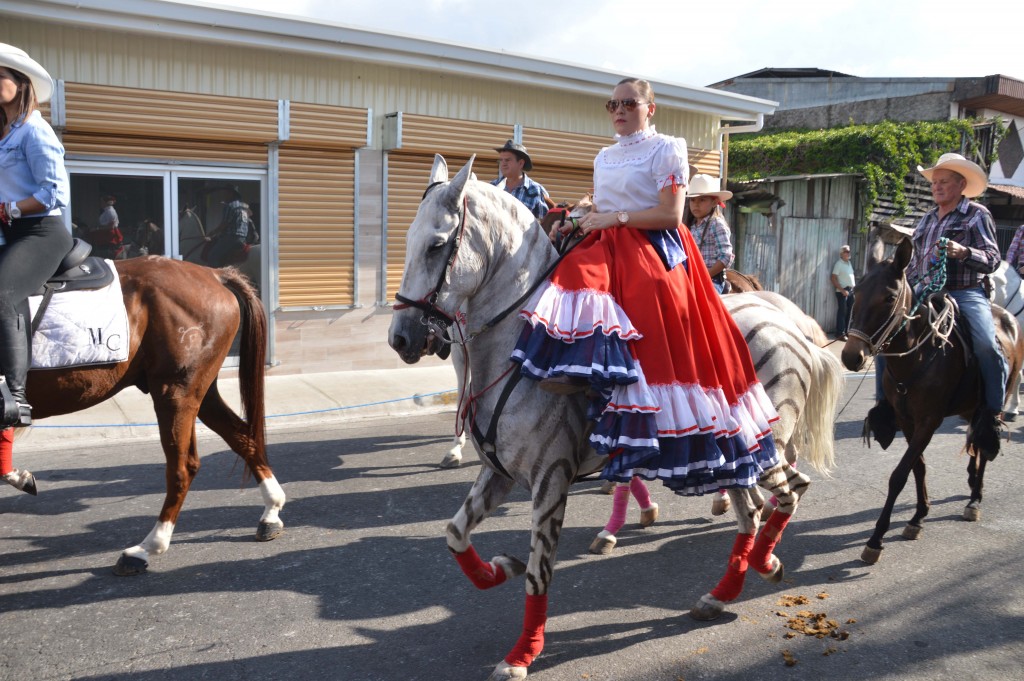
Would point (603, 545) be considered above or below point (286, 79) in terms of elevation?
below

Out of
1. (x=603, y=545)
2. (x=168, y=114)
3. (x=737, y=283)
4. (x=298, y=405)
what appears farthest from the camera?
(x=168, y=114)

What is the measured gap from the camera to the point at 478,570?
391cm

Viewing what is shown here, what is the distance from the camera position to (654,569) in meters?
4.95

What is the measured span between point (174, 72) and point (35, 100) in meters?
5.93

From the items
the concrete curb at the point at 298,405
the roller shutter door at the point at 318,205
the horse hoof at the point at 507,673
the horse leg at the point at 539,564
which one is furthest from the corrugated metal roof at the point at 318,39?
the horse hoof at the point at 507,673

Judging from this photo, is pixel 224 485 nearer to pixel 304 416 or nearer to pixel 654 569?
pixel 304 416

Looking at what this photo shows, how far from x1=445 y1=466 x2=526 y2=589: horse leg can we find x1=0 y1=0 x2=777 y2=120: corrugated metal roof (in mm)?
7846

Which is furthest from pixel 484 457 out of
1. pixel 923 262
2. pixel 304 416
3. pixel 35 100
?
pixel 304 416

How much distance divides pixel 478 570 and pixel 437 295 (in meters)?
1.40

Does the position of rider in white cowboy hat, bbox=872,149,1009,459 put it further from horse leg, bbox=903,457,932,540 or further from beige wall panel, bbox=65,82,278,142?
beige wall panel, bbox=65,82,278,142

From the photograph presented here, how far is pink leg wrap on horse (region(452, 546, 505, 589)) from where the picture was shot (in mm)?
3873

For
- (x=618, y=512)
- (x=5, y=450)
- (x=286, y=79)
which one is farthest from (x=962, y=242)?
(x=286, y=79)

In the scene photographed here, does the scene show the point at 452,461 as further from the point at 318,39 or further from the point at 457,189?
the point at 318,39

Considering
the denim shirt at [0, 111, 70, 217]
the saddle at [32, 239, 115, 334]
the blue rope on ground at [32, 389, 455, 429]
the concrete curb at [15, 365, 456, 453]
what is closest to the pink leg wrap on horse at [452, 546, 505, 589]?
the saddle at [32, 239, 115, 334]
